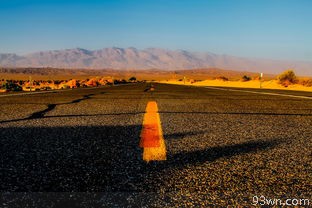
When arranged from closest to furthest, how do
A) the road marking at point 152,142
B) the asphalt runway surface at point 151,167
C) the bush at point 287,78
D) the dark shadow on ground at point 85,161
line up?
the asphalt runway surface at point 151,167, the dark shadow on ground at point 85,161, the road marking at point 152,142, the bush at point 287,78

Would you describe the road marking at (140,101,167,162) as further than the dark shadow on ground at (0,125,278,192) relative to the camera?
Yes

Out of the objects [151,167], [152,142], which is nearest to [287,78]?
[152,142]

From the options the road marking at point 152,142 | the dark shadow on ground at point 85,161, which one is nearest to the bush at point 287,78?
the road marking at point 152,142

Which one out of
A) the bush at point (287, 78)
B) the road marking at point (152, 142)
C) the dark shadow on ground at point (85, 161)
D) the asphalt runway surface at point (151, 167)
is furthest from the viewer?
the bush at point (287, 78)

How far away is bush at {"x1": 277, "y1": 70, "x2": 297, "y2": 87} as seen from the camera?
31.5 meters

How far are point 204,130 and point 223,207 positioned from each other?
8.77 ft

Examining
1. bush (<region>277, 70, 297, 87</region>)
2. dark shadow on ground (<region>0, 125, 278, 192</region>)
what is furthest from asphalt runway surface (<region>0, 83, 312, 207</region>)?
bush (<region>277, 70, 297, 87</region>)

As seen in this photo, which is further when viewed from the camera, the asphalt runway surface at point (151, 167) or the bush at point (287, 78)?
the bush at point (287, 78)

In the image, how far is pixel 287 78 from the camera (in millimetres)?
33719

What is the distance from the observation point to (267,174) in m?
2.47

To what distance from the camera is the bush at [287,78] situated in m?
31.5

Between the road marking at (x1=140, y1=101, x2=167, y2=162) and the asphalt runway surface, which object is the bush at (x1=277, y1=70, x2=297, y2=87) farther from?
the asphalt runway surface

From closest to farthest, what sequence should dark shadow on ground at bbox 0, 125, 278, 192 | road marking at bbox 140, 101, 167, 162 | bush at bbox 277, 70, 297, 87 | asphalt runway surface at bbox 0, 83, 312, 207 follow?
asphalt runway surface at bbox 0, 83, 312, 207, dark shadow on ground at bbox 0, 125, 278, 192, road marking at bbox 140, 101, 167, 162, bush at bbox 277, 70, 297, 87

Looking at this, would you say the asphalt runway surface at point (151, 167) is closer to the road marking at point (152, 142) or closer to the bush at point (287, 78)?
the road marking at point (152, 142)
